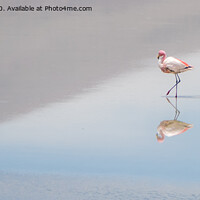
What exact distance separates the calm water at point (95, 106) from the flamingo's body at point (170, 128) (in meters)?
0.06

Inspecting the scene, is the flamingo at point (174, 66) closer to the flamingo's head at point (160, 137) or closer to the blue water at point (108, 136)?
Answer: the blue water at point (108, 136)

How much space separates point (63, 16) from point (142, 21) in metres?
1.53

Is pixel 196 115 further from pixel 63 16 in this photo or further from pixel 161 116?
pixel 63 16

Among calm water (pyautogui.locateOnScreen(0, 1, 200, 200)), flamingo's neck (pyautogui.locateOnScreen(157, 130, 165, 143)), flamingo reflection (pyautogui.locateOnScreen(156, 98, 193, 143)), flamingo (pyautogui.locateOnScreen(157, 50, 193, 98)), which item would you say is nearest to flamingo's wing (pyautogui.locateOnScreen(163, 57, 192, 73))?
flamingo (pyautogui.locateOnScreen(157, 50, 193, 98))

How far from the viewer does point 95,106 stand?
8.00m

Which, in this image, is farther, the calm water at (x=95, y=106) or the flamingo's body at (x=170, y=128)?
the flamingo's body at (x=170, y=128)

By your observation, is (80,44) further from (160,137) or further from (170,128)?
(160,137)

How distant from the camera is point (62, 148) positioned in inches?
253

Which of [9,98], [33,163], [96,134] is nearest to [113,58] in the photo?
[9,98]

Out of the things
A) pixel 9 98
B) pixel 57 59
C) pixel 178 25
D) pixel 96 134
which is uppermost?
pixel 178 25

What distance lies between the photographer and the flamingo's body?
6.93m

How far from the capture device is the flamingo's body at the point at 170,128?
6926 millimetres

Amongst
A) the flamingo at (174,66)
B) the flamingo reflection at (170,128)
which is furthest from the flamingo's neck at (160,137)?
the flamingo at (174,66)

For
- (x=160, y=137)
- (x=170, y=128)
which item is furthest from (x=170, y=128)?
(x=160, y=137)
